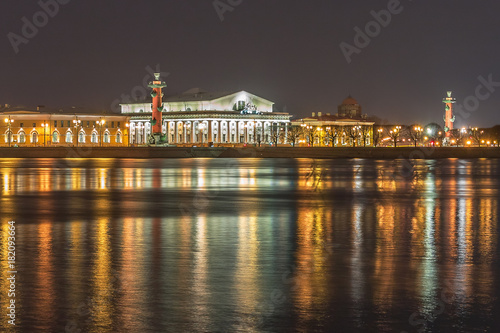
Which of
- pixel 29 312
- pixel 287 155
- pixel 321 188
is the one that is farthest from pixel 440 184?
pixel 287 155

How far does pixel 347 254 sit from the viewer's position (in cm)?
1259

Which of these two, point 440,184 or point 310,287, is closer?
point 310,287

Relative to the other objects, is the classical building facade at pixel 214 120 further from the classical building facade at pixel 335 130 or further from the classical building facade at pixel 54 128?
the classical building facade at pixel 54 128

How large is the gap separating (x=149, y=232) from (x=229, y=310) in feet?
23.1

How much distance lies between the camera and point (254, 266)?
11406 mm

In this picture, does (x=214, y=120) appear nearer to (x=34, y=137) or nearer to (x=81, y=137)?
(x=81, y=137)

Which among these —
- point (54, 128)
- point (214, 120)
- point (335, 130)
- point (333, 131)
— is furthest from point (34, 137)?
point (335, 130)

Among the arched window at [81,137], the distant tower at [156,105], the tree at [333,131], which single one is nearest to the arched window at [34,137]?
the arched window at [81,137]

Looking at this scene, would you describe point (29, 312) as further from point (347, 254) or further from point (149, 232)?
point (149, 232)

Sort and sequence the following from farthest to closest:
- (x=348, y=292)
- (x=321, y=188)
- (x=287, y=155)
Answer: (x=287, y=155) < (x=321, y=188) < (x=348, y=292)

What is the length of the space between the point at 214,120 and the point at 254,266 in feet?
417

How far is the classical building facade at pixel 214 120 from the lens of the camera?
13850cm

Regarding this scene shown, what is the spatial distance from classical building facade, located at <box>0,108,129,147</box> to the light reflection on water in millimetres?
110801

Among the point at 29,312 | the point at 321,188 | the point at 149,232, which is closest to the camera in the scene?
the point at 29,312
